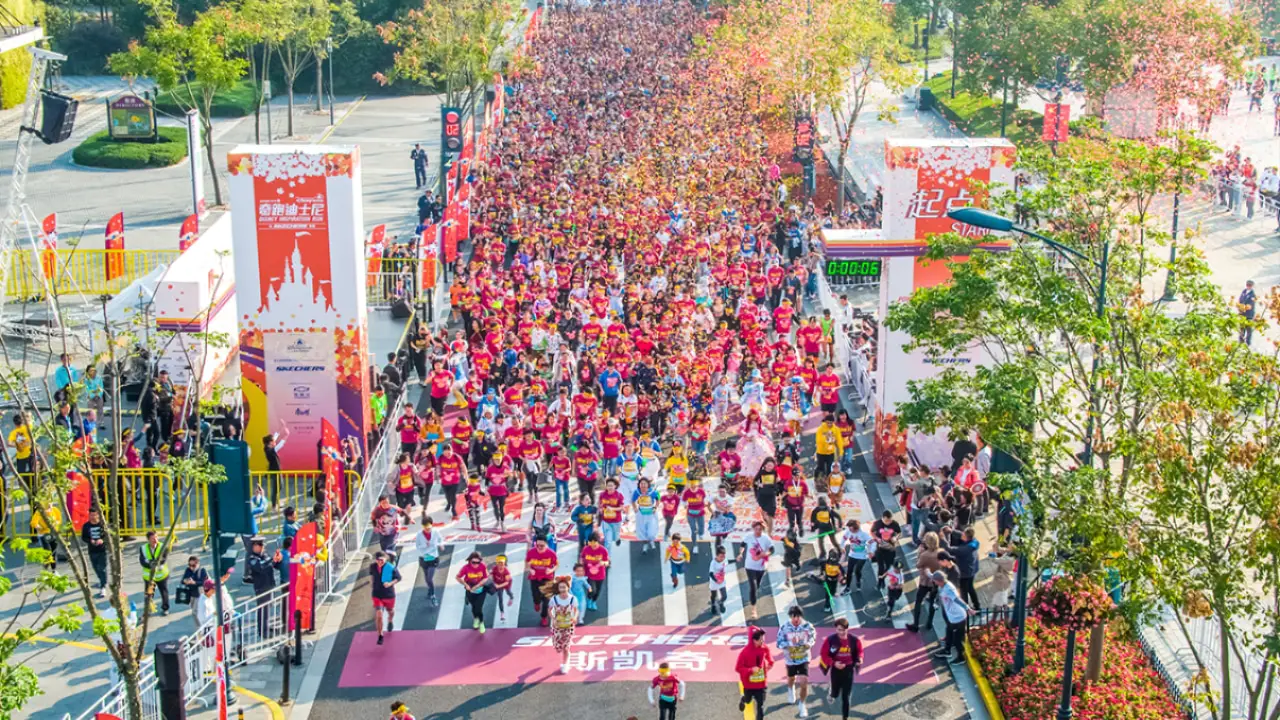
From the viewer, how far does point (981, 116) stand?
204 ft

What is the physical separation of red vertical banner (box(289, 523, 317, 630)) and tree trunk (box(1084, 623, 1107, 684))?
1080cm

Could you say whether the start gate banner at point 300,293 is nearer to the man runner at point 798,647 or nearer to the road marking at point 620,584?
the road marking at point 620,584

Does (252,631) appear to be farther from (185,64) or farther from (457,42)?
(457,42)

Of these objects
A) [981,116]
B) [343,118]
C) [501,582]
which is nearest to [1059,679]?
[501,582]

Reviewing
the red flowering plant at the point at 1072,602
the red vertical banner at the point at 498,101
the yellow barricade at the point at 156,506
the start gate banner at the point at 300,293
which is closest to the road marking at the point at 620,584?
the yellow barricade at the point at 156,506

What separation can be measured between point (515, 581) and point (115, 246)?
68.3 feet

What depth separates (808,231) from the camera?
42.0 m

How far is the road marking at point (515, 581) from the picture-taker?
74.4ft

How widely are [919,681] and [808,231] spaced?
22367 millimetres

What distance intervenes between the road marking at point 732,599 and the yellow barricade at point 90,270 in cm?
2038

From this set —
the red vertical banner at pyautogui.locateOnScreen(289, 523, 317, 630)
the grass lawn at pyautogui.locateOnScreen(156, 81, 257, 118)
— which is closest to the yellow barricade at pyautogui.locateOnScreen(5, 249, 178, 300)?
the red vertical banner at pyautogui.locateOnScreen(289, 523, 317, 630)

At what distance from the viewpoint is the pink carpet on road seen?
2112cm

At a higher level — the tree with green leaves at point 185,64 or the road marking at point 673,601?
the tree with green leaves at point 185,64

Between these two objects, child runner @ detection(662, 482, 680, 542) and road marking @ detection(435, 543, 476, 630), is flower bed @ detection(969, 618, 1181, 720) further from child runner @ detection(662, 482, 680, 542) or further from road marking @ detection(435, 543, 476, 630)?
road marking @ detection(435, 543, 476, 630)
